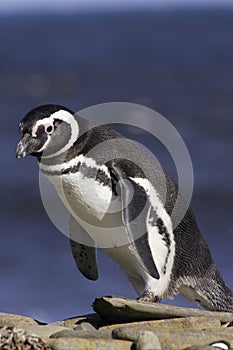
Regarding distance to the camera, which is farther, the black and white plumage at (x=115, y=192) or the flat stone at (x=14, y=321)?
the black and white plumage at (x=115, y=192)

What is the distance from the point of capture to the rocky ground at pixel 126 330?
12.0 ft

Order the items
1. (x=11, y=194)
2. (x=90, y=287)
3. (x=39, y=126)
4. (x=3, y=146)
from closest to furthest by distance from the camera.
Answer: (x=39, y=126), (x=90, y=287), (x=11, y=194), (x=3, y=146)

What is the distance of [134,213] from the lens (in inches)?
190

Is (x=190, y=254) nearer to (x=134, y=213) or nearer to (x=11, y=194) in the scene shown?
(x=134, y=213)

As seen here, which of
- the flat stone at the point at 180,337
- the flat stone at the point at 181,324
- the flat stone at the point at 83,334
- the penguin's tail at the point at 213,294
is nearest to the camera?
the flat stone at the point at 180,337

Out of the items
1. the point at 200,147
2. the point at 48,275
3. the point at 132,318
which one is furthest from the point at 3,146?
the point at 132,318

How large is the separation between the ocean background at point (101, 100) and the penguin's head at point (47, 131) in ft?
10.6

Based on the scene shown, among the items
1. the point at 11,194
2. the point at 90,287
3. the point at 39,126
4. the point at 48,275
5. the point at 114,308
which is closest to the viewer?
the point at 114,308

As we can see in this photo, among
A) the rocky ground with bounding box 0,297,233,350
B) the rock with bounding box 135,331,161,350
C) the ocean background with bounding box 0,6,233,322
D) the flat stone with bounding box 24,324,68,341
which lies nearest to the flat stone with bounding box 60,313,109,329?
the rocky ground with bounding box 0,297,233,350

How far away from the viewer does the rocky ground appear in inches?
144

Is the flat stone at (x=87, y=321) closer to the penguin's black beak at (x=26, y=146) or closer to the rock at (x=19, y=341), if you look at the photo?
the penguin's black beak at (x=26, y=146)

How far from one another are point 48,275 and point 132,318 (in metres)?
5.46

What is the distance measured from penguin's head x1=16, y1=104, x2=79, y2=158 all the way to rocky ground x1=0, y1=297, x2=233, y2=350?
72 centimetres

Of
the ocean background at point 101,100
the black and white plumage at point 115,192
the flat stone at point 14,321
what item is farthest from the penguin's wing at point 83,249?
the ocean background at point 101,100
